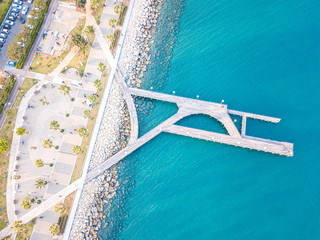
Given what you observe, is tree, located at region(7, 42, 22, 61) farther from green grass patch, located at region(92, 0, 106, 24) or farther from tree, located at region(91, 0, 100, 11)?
tree, located at region(91, 0, 100, 11)

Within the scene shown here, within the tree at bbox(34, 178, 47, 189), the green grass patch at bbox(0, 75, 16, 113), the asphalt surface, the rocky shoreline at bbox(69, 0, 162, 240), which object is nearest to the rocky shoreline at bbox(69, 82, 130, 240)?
the rocky shoreline at bbox(69, 0, 162, 240)

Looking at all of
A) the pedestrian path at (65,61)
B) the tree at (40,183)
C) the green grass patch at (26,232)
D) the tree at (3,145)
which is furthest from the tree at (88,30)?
the green grass patch at (26,232)

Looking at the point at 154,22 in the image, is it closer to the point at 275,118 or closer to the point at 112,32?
the point at 112,32

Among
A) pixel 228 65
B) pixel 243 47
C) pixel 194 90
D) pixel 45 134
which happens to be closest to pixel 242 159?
pixel 194 90

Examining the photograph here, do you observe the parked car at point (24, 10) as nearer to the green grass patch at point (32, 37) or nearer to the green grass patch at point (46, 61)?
the green grass patch at point (32, 37)

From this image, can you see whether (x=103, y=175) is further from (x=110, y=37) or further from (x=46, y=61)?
(x=110, y=37)
